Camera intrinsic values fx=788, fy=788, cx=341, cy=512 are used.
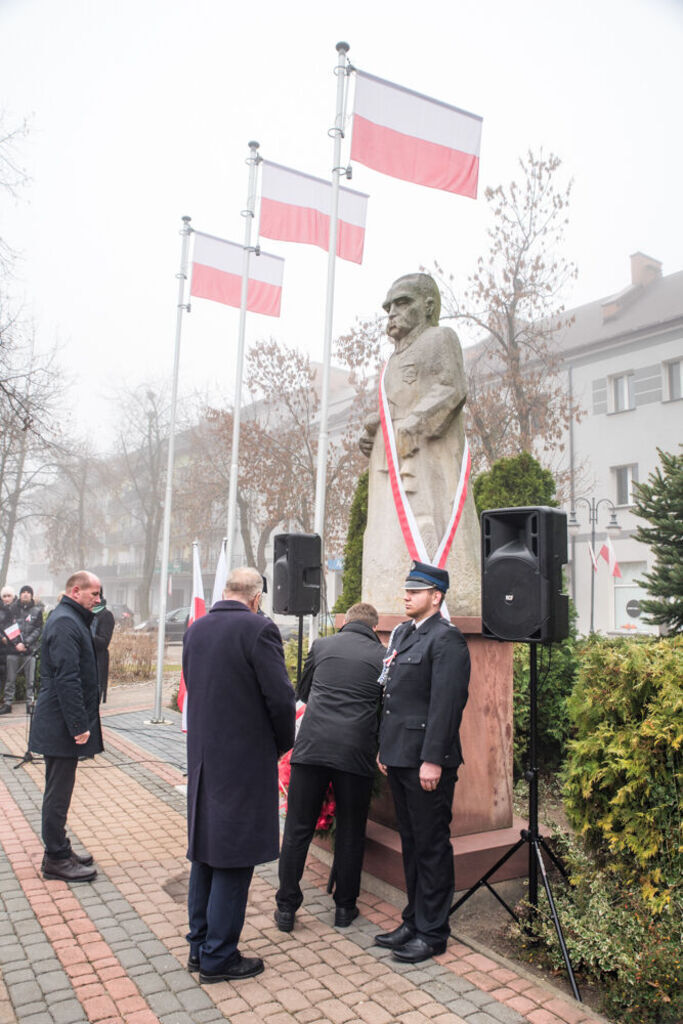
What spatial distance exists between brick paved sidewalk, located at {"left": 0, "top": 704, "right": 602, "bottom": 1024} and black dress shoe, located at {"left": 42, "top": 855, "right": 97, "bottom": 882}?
0.07 meters

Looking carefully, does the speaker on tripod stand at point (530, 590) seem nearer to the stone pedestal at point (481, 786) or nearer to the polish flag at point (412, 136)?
the stone pedestal at point (481, 786)

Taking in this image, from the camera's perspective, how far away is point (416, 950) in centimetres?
421

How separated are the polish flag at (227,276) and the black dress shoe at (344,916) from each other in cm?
1063

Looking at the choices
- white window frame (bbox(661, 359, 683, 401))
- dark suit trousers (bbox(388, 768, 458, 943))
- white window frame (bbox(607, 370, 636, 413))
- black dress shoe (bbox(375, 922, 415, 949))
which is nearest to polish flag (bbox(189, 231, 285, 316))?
dark suit trousers (bbox(388, 768, 458, 943))

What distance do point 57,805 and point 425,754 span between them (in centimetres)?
280

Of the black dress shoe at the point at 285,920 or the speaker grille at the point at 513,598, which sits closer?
the speaker grille at the point at 513,598

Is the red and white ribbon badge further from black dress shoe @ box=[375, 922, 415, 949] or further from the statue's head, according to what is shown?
black dress shoe @ box=[375, 922, 415, 949]

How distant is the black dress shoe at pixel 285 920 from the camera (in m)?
4.62

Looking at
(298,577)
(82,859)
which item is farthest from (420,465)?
(82,859)

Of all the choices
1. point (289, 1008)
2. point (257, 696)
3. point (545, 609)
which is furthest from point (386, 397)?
point (289, 1008)

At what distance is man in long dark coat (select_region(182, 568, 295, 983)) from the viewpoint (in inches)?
155

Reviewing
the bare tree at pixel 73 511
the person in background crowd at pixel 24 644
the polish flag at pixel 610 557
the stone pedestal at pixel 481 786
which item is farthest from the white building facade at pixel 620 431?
the stone pedestal at pixel 481 786

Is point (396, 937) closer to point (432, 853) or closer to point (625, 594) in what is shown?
point (432, 853)

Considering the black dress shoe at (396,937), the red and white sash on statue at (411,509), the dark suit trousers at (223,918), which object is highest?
the red and white sash on statue at (411,509)
